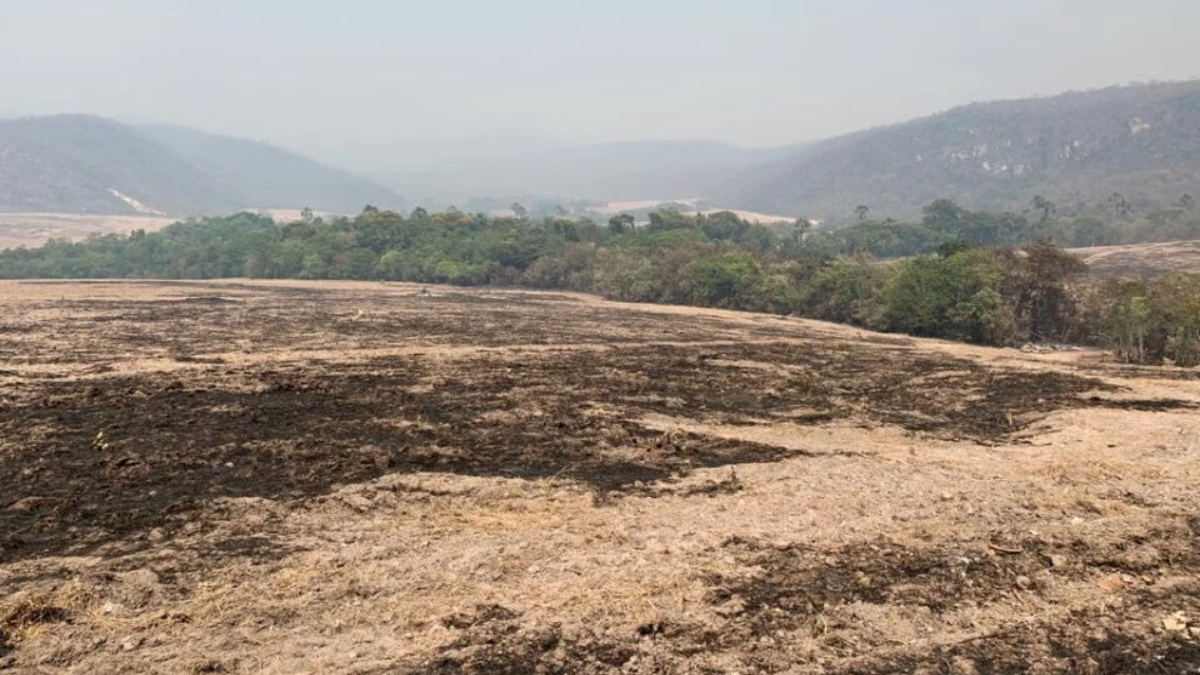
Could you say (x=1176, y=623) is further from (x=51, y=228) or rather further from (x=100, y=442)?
(x=51, y=228)

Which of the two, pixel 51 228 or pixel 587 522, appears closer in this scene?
pixel 587 522

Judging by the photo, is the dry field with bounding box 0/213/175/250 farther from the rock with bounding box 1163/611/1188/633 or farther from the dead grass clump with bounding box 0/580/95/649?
the rock with bounding box 1163/611/1188/633

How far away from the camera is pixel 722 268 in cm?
4938

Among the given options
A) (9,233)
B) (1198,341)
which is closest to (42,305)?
(1198,341)

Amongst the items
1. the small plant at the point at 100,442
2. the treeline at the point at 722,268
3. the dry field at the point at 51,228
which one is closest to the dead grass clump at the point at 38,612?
the small plant at the point at 100,442

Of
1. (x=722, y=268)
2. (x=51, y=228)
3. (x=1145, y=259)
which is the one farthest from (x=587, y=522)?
(x=51, y=228)

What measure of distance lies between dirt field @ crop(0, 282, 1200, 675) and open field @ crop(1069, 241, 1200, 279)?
47.6 metres

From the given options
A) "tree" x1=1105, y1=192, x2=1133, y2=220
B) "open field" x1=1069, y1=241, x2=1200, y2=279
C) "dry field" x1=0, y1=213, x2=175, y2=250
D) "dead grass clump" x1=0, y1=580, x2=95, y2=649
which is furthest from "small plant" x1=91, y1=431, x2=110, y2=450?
"dry field" x1=0, y1=213, x2=175, y2=250

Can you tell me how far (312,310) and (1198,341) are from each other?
117ft

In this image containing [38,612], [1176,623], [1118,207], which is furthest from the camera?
[1118,207]

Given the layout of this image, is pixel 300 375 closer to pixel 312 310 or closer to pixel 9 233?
pixel 312 310

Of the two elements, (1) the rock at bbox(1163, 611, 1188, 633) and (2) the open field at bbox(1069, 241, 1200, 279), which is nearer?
(1) the rock at bbox(1163, 611, 1188, 633)

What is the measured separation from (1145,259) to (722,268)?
138 feet

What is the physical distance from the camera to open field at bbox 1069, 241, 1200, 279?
60.0m
